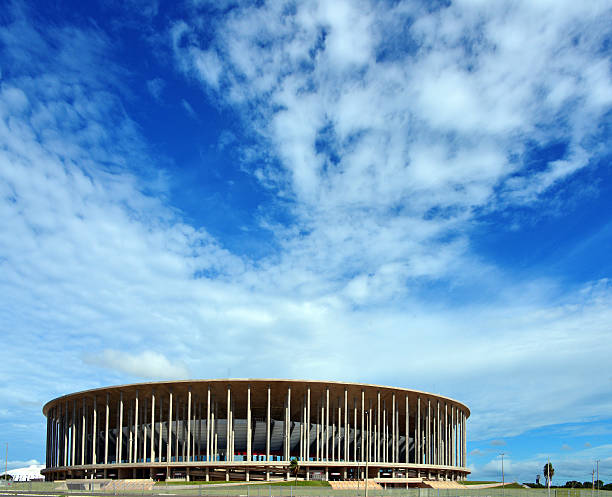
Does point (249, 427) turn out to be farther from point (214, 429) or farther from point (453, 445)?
point (453, 445)

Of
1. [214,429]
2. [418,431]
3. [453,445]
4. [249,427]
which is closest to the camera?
[249,427]

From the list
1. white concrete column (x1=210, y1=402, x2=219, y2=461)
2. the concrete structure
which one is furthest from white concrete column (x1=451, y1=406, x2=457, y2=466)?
white concrete column (x1=210, y1=402, x2=219, y2=461)

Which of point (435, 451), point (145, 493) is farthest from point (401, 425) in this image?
point (145, 493)

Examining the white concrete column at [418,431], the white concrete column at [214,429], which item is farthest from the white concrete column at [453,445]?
the white concrete column at [214,429]

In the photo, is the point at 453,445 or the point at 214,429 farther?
the point at 453,445

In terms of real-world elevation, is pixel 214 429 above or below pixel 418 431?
above

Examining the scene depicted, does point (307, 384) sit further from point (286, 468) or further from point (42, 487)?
point (42, 487)

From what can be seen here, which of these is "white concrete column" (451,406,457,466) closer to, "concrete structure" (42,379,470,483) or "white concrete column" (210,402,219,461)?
"concrete structure" (42,379,470,483)

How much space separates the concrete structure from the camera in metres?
81.8

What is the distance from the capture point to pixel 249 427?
82062 millimetres

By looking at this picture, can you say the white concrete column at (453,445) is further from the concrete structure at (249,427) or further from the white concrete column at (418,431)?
the white concrete column at (418,431)

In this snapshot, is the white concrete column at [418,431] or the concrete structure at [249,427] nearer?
the concrete structure at [249,427]

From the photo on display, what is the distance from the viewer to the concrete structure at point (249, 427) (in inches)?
3219

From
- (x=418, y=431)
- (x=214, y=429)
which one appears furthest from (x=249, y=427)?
(x=418, y=431)
